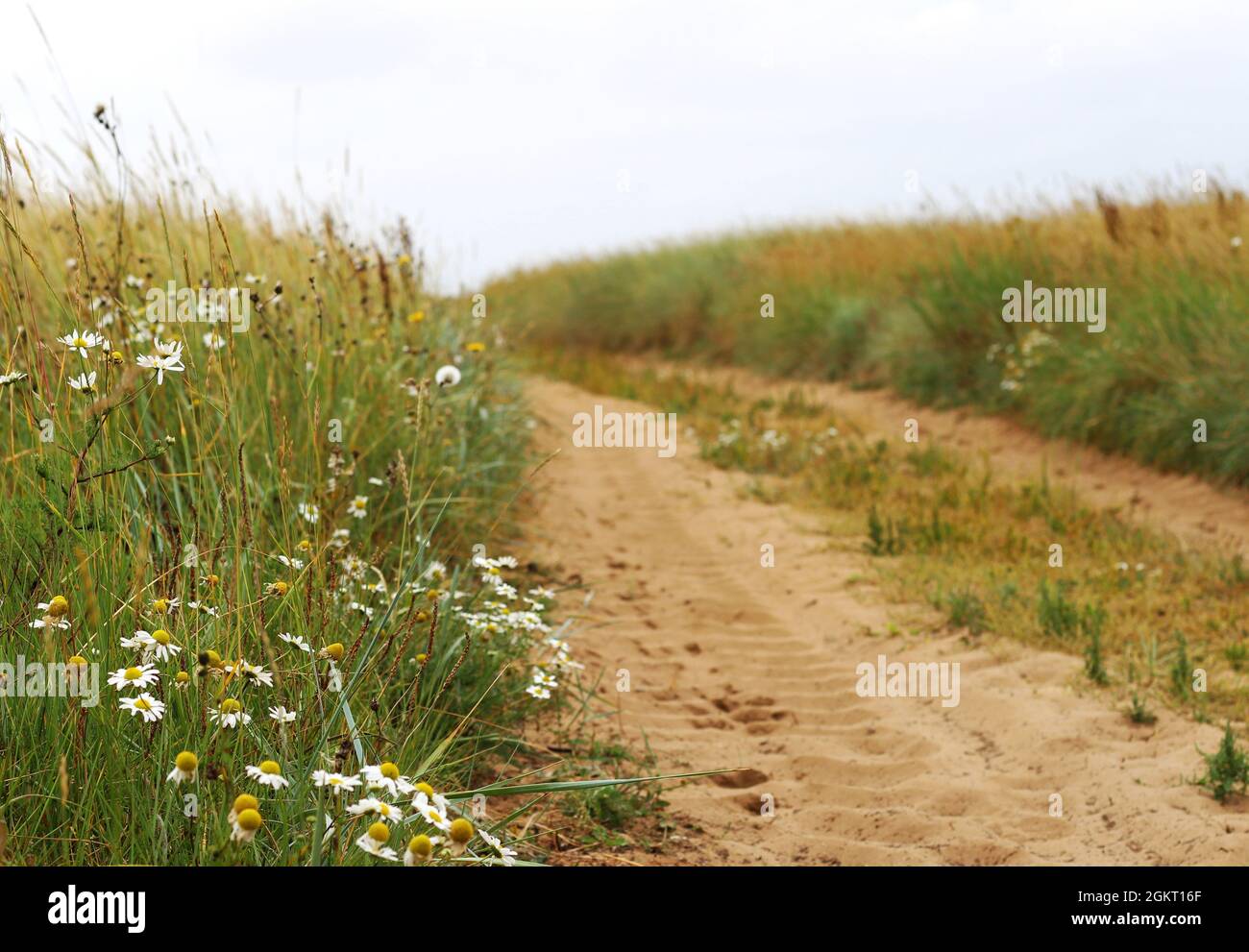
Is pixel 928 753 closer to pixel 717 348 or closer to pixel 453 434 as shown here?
pixel 453 434

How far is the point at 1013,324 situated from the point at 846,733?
724cm

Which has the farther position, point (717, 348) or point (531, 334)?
point (531, 334)

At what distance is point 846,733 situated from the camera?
4527 mm

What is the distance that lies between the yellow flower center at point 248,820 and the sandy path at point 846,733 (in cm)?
170

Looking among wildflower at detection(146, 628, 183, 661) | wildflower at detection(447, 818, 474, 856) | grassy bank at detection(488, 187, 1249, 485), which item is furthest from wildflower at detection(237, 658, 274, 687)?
grassy bank at detection(488, 187, 1249, 485)

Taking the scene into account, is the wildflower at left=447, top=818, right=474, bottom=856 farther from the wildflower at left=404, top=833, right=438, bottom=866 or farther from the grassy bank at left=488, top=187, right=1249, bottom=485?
the grassy bank at left=488, top=187, right=1249, bottom=485

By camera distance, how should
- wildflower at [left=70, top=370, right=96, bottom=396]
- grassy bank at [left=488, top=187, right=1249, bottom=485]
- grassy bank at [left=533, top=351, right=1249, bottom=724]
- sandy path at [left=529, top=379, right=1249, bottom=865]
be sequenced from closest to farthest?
wildflower at [left=70, top=370, right=96, bottom=396]
sandy path at [left=529, top=379, right=1249, bottom=865]
grassy bank at [left=533, top=351, right=1249, bottom=724]
grassy bank at [left=488, top=187, right=1249, bottom=485]

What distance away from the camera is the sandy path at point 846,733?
11.8 ft

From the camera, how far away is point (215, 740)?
2.57 metres

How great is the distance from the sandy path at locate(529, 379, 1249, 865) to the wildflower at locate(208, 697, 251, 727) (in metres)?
1.45

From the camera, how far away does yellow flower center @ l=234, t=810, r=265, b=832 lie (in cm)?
192
